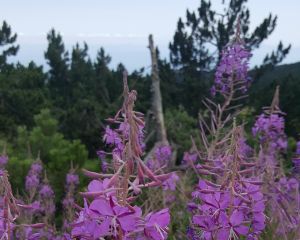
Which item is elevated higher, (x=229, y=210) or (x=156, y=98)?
(x=156, y=98)

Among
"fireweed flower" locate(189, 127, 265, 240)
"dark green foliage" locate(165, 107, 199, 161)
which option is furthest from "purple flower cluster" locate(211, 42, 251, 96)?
"dark green foliage" locate(165, 107, 199, 161)

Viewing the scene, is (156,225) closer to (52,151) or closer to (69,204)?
(69,204)

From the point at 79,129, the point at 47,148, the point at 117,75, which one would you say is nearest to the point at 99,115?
the point at 79,129

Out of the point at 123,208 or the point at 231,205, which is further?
the point at 231,205

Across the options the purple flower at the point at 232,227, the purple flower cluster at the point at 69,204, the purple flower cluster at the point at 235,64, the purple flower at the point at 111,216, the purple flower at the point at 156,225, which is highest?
the purple flower cluster at the point at 235,64

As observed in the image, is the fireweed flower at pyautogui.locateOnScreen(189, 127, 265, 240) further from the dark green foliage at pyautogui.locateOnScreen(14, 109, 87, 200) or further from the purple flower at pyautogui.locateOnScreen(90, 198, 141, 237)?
the dark green foliage at pyautogui.locateOnScreen(14, 109, 87, 200)

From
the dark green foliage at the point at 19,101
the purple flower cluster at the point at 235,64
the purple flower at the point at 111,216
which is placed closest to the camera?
the purple flower at the point at 111,216

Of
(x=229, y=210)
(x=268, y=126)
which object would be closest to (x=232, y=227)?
(x=229, y=210)

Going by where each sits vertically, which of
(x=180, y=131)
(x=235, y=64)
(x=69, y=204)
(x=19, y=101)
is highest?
(x=19, y=101)

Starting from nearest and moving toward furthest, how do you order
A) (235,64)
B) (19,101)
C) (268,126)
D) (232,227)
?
1. (232,227)
2. (235,64)
3. (268,126)
4. (19,101)

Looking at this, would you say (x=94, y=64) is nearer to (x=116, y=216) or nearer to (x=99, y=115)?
(x=99, y=115)

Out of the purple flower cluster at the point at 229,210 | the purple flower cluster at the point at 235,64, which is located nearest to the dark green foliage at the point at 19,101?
the purple flower cluster at the point at 235,64

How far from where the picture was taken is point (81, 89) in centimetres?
1667

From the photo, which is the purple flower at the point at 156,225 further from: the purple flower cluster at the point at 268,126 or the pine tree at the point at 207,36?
the pine tree at the point at 207,36
